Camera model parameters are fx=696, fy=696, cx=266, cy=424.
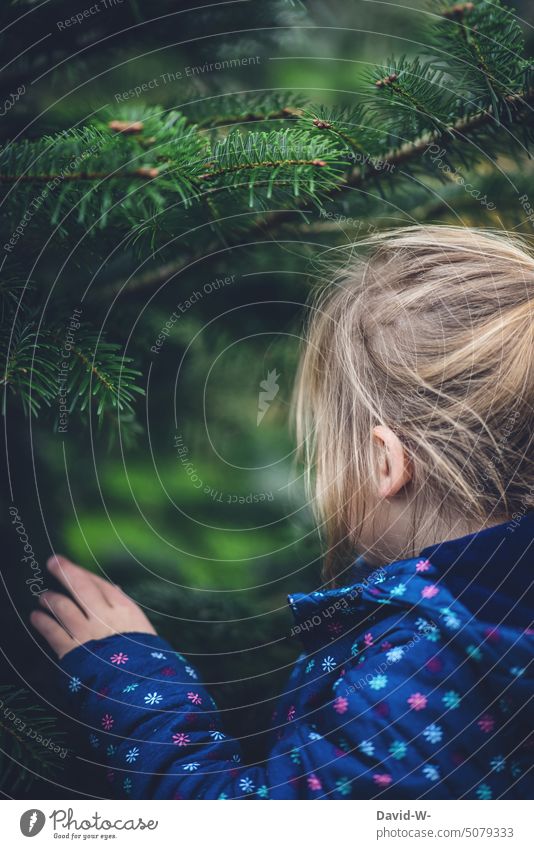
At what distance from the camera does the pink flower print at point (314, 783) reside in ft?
1.54

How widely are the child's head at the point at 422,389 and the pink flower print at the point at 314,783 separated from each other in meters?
0.17

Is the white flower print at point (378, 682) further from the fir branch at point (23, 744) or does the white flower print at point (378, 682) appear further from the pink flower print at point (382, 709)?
the fir branch at point (23, 744)

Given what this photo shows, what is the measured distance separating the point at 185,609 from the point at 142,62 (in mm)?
446

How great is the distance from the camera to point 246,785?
1.61 ft

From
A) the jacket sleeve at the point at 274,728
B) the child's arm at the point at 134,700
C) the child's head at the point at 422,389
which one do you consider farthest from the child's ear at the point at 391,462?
the child's arm at the point at 134,700

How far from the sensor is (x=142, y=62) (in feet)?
1.74

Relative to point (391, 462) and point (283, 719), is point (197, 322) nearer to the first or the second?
point (391, 462)

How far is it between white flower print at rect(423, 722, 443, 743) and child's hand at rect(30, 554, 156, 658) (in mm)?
244

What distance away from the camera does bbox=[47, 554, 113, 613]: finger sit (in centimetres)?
58

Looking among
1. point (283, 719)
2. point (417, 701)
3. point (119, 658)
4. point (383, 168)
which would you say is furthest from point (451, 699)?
point (383, 168)

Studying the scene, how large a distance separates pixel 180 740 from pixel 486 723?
21 cm

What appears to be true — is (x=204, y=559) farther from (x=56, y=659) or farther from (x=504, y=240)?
(x=504, y=240)
